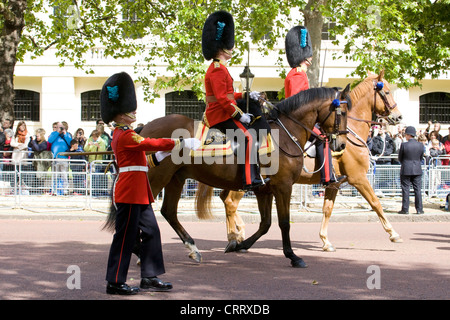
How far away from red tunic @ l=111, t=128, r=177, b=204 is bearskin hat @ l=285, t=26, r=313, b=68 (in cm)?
439

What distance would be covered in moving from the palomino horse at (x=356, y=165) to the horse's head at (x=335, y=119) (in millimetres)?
1161

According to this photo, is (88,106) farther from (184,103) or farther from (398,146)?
(398,146)

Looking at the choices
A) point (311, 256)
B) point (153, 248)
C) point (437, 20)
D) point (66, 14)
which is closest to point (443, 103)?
point (437, 20)

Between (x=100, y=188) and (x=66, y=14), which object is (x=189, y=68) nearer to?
(x=100, y=188)

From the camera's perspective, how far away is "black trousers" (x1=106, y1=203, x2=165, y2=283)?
6.82m

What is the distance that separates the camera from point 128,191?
690 centimetres

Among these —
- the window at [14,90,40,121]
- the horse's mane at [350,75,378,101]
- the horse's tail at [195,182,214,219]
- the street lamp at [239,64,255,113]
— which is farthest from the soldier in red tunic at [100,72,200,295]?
the window at [14,90,40,121]

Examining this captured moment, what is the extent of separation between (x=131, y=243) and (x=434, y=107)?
1043 inches

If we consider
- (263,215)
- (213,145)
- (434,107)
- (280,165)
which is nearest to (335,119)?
(280,165)

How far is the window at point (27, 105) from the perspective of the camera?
30.6 meters

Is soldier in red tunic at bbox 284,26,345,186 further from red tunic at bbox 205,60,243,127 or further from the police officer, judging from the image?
the police officer

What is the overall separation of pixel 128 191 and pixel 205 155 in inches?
69.3

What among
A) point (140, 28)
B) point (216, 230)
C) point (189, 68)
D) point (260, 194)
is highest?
point (140, 28)
